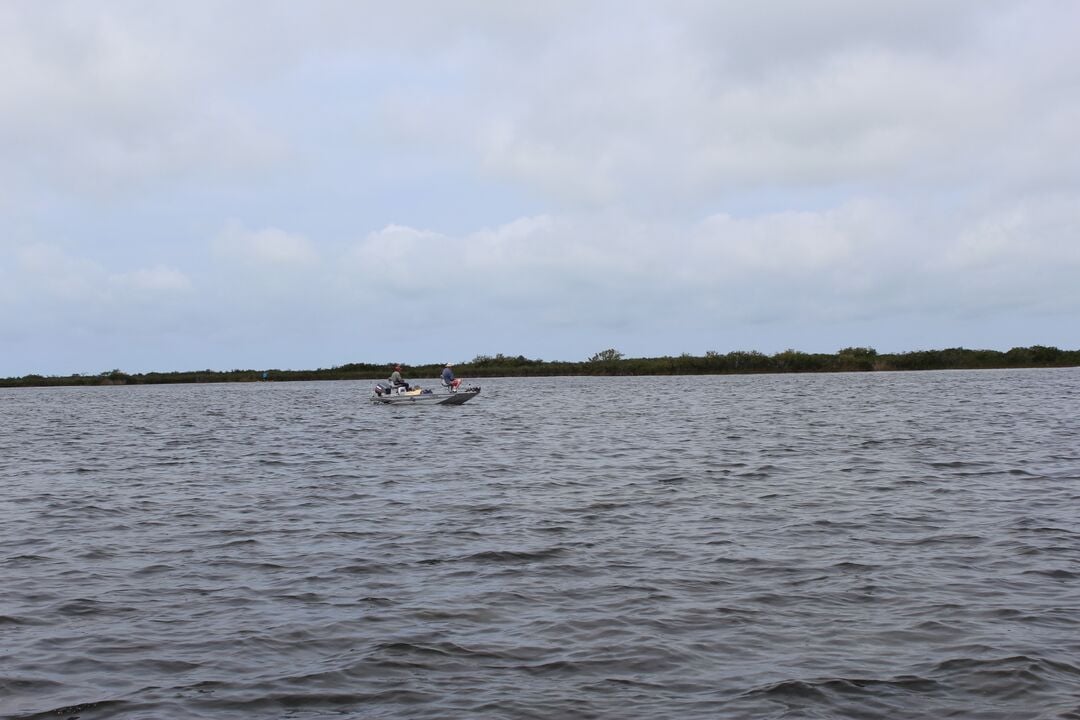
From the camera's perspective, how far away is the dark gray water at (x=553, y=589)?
7234mm

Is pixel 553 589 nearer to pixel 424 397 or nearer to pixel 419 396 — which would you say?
pixel 419 396

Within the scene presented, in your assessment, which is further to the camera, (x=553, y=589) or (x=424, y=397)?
(x=424, y=397)

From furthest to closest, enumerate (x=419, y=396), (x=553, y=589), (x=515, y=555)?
→ (x=419, y=396) < (x=515, y=555) < (x=553, y=589)

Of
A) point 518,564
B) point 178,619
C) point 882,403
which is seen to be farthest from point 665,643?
point 882,403

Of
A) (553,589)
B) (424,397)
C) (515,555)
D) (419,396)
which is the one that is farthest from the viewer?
(424,397)

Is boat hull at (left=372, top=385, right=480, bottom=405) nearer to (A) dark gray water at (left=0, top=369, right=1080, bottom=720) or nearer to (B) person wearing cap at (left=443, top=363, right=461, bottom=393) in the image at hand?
(B) person wearing cap at (left=443, top=363, right=461, bottom=393)

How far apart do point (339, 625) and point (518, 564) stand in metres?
3.14

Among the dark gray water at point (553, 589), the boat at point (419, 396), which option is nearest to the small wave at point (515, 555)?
the dark gray water at point (553, 589)

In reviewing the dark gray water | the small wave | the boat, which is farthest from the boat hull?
the small wave

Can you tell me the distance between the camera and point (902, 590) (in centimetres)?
995

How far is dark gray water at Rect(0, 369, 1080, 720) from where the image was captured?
7.23 metres

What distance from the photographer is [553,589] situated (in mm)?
10445

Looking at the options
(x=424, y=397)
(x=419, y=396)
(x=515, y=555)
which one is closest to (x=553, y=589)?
(x=515, y=555)

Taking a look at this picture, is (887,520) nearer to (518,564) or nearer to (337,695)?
(518,564)
